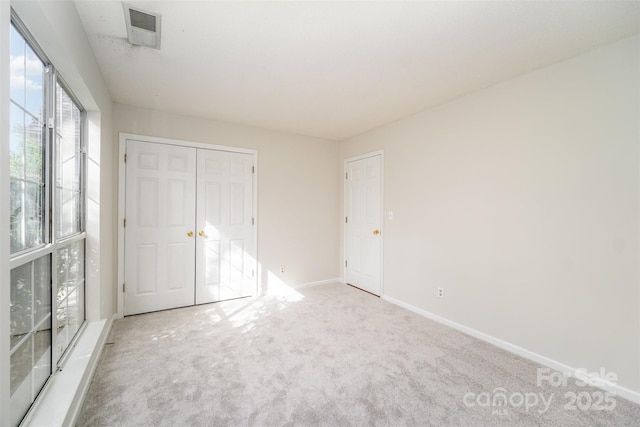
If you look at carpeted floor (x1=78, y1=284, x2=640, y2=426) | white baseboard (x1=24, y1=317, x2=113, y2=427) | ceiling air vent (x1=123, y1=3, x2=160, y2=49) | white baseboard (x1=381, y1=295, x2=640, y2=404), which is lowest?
carpeted floor (x1=78, y1=284, x2=640, y2=426)

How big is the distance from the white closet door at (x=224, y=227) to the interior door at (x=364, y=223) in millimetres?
1499

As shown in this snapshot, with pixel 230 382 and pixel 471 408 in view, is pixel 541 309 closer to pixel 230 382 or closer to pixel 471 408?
pixel 471 408

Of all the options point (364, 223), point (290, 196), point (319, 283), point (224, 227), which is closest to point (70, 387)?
point (224, 227)

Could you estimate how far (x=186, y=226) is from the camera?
11.0 feet

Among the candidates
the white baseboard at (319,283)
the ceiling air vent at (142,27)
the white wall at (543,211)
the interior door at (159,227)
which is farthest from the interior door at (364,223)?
the ceiling air vent at (142,27)

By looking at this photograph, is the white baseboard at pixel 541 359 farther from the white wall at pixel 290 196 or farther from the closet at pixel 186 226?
the closet at pixel 186 226

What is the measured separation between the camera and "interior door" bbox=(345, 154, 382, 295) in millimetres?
3840

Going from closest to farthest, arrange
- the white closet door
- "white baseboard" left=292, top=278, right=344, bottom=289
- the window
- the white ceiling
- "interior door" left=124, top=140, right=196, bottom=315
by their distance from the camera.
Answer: the window → the white ceiling → "interior door" left=124, top=140, right=196, bottom=315 → the white closet door → "white baseboard" left=292, top=278, right=344, bottom=289

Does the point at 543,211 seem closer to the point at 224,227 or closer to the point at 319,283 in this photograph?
the point at 319,283

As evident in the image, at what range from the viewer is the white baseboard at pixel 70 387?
135 centimetres

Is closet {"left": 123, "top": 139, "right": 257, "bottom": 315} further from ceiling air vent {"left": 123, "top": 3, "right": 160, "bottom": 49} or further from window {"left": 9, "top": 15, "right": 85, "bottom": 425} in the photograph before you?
ceiling air vent {"left": 123, "top": 3, "right": 160, "bottom": 49}

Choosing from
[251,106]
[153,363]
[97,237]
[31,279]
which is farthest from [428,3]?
[153,363]

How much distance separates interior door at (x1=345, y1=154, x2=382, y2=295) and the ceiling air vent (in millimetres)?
2748

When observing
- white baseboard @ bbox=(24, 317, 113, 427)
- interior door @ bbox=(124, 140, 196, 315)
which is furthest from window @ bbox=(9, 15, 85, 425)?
interior door @ bbox=(124, 140, 196, 315)
